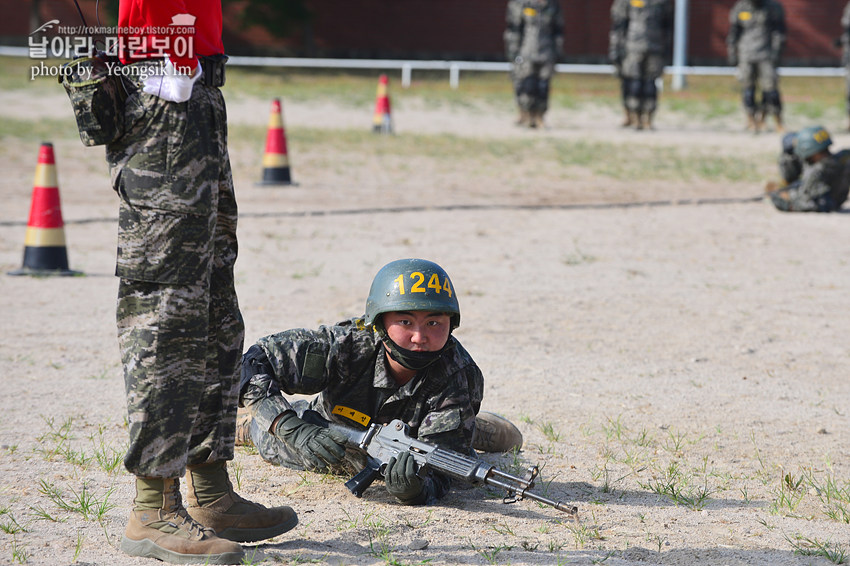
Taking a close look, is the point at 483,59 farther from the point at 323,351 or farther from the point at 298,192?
the point at 323,351

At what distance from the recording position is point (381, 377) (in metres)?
4.12

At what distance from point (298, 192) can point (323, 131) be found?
21.5 ft

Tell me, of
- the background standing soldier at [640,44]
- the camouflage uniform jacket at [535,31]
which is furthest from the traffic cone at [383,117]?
the background standing soldier at [640,44]

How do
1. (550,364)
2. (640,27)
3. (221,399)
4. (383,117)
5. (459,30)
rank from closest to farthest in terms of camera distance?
(221,399) → (550,364) → (383,117) → (640,27) → (459,30)

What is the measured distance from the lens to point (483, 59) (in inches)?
1395

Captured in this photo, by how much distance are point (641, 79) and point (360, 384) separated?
53.0 feet

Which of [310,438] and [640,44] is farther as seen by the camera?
[640,44]

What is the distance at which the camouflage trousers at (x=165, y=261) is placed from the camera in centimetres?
307

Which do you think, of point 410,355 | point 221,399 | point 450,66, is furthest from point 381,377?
point 450,66

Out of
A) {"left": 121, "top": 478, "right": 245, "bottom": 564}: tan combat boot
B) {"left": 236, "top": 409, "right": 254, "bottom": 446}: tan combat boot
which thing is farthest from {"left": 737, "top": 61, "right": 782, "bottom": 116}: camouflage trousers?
{"left": 121, "top": 478, "right": 245, "bottom": 564}: tan combat boot

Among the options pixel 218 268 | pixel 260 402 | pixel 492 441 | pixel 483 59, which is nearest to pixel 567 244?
pixel 492 441

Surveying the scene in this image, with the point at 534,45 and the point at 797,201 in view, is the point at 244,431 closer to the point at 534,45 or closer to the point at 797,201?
the point at 797,201

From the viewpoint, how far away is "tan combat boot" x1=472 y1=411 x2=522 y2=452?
4.46 meters

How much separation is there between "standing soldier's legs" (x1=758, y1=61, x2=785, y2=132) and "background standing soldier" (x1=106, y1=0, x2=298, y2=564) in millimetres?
16954
